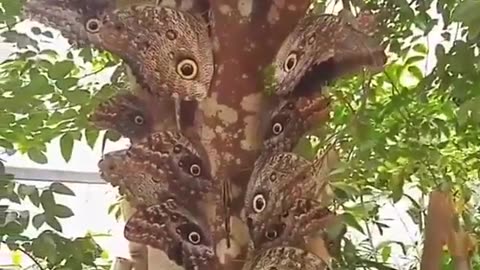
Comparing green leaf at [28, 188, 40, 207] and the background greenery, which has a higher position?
the background greenery

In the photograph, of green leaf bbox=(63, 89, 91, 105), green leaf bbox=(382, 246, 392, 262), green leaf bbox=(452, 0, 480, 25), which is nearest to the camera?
green leaf bbox=(452, 0, 480, 25)

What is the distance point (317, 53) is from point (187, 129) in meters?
0.14

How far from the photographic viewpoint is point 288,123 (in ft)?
2.46

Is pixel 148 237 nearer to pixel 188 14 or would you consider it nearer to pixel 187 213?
pixel 187 213

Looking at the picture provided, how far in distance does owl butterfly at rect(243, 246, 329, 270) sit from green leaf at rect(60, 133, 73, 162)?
0.77ft

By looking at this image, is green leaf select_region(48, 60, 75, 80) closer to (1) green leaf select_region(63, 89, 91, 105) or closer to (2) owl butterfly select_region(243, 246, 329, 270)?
(1) green leaf select_region(63, 89, 91, 105)

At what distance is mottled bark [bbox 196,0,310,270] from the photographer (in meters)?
0.74

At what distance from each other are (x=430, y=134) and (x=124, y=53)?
0.38 metres

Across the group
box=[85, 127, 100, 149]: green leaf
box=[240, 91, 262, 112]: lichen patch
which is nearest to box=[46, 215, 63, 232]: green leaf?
box=[85, 127, 100, 149]: green leaf

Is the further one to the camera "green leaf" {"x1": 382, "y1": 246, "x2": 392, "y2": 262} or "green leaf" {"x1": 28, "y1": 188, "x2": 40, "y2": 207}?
"green leaf" {"x1": 382, "y1": 246, "x2": 392, "y2": 262}

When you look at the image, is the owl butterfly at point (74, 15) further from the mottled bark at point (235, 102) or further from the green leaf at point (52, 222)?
the green leaf at point (52, 222)

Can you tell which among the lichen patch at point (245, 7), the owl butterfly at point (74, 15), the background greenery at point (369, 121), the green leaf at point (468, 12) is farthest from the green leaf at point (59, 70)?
the green leaf at point (468, 12)

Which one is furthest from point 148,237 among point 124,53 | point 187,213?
point 124,53

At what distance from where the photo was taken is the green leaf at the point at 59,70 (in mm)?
834
